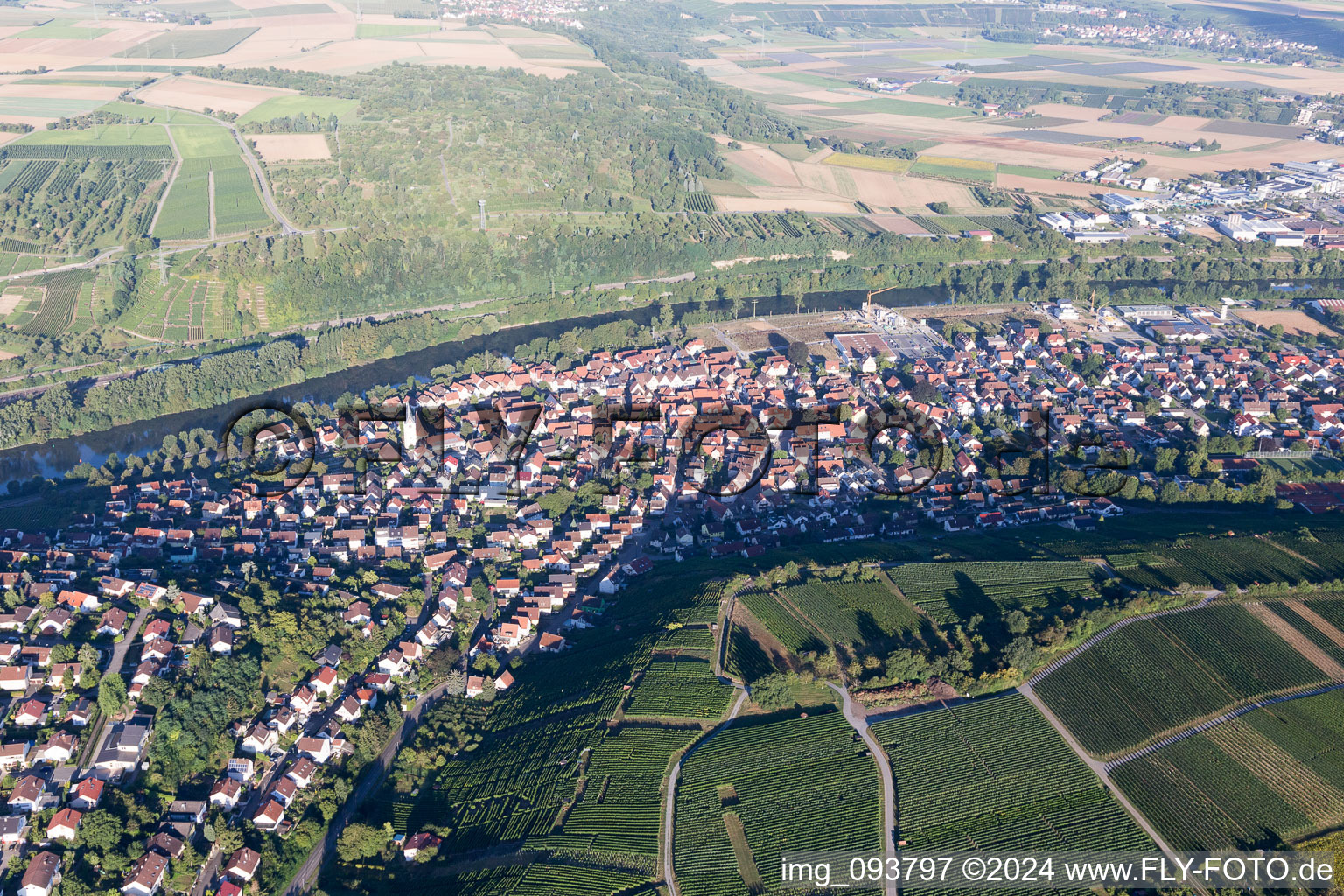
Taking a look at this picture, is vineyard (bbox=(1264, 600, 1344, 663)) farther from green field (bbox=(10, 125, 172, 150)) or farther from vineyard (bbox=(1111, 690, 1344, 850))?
green field (bbox=(10, 125, 172, 150))

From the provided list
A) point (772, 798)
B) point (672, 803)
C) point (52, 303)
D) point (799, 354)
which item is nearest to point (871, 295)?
point (799, 354)

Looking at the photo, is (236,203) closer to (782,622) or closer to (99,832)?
(99,832)

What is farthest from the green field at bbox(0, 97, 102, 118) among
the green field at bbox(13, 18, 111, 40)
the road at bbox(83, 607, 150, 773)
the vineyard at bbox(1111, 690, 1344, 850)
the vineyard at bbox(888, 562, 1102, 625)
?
the vineyard at bbox(1111, 690, 1344, 850)

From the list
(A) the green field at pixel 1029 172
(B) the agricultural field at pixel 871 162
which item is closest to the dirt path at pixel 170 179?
(B) the agricultural field at pixel 871 162

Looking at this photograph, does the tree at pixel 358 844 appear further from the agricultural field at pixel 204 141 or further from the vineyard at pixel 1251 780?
the agricultural field at pixel 204 141

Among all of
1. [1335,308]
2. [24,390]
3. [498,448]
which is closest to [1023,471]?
[498,448]

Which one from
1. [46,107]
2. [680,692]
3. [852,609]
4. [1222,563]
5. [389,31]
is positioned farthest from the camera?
[389,31]
